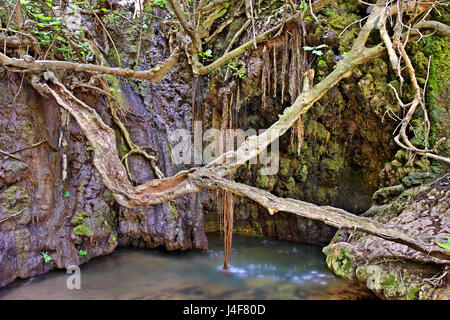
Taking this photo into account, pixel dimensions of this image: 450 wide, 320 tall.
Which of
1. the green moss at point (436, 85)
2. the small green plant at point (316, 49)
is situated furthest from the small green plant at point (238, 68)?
the green moss at point (436, 85)

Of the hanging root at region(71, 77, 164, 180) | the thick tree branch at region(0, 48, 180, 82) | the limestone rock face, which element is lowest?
the limestone rock face

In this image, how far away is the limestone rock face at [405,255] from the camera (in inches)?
107

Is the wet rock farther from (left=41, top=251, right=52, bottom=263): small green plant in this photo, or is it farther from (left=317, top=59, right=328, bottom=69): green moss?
(left=41, top=251, right=52, bottom=263): small green plant

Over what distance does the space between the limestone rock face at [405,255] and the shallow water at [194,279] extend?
0.73 m

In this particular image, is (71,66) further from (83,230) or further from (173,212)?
(173,212)

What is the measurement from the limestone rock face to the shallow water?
2.38 feet

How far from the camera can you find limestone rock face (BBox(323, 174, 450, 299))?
2730mm

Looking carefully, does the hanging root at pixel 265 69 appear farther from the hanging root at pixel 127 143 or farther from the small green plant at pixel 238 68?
the hanging root at pixel 127 143

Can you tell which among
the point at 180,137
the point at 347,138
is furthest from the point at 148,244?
the point at 347,138

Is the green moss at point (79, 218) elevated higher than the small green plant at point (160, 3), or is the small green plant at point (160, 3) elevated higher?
the small green plant at point (160, 3)

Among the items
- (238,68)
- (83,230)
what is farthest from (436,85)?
(83,230)

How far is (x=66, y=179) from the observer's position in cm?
486

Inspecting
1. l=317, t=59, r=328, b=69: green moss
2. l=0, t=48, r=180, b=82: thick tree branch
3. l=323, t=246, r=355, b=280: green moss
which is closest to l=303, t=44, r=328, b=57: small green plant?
l=317, t=59, r=328, b=69: green moss

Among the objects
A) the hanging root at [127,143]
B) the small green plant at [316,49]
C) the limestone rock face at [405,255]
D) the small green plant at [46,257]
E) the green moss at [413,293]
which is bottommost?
the small green plant at [46,257]
